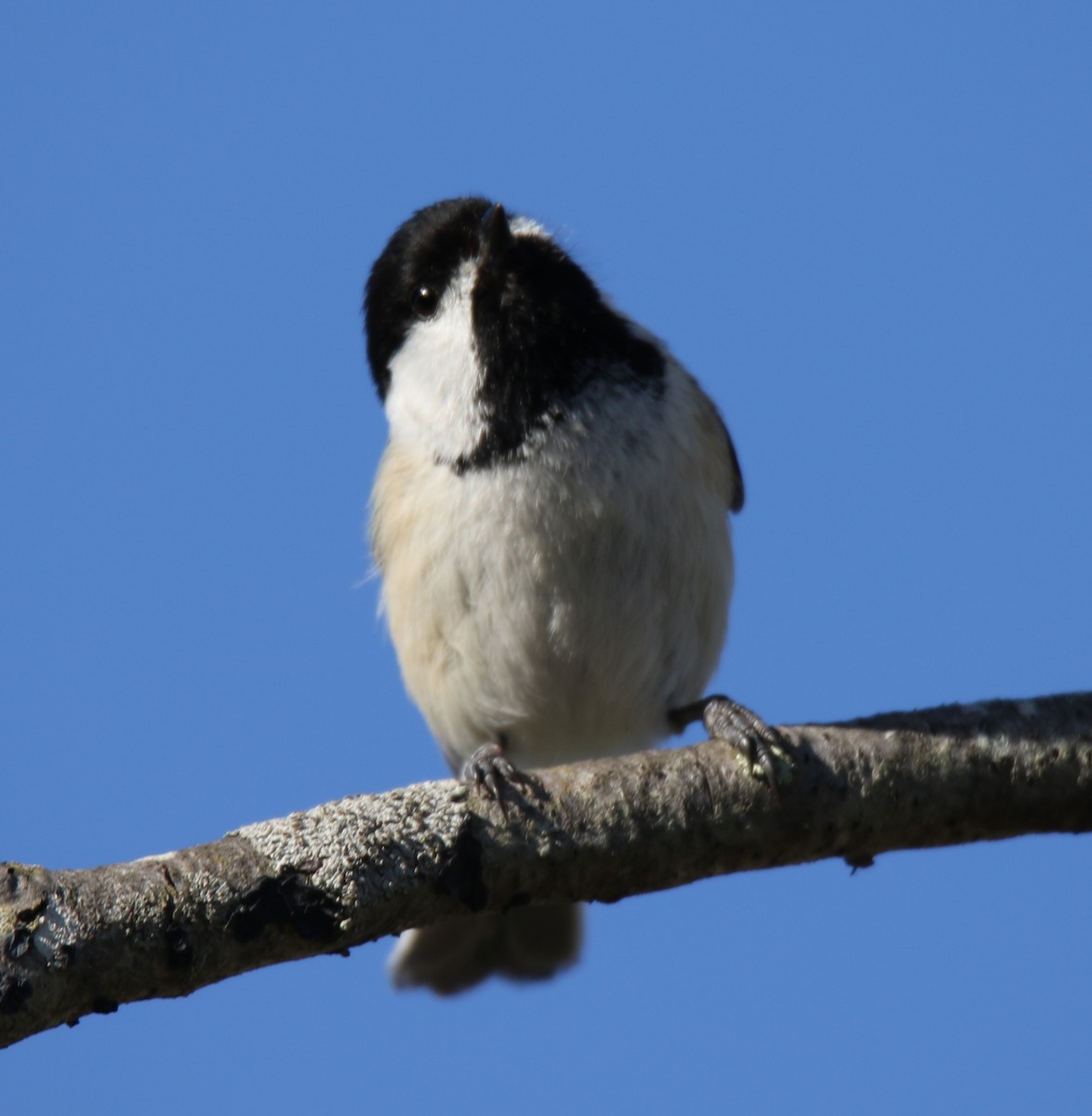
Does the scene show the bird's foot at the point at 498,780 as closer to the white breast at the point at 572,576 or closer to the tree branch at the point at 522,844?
the tree branch at the point at 522,844

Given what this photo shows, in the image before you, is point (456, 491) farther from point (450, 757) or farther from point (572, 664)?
point (450, 757)

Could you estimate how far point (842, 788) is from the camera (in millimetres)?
3092

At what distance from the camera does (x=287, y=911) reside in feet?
8.31

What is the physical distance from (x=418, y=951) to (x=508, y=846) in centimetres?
210

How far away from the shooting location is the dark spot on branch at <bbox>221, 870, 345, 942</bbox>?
8.18 feet

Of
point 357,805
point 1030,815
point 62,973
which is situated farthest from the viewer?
point 1030,815

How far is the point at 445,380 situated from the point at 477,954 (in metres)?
1.94

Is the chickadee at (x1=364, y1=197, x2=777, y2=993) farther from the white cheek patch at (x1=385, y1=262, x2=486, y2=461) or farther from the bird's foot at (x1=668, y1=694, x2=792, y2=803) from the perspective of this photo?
Result: the bird's foot at (x1=668, y1=694, x2=792, y2=803)

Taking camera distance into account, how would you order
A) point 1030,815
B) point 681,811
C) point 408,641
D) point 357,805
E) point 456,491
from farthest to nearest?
point 408,641 < point 456,491 < point 1030,815 < point 681,811 < point 357,805

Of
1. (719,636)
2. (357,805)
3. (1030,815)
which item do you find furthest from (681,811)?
(719,636)

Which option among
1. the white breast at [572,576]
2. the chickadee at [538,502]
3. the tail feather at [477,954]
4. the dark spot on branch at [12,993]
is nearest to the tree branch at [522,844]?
the dark spot on branch at [12,993]

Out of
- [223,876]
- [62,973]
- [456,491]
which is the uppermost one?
[456,491]

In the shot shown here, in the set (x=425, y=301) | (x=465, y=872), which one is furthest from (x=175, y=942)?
(x=425, y=301)

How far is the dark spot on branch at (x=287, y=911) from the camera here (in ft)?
8.18
